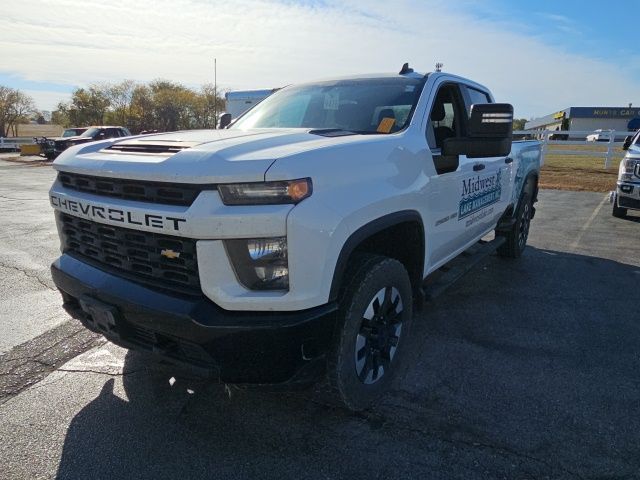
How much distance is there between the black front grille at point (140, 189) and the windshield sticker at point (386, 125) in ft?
4.64

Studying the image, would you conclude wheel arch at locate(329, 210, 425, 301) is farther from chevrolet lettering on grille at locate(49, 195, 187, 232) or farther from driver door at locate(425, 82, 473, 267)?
chevrolet lettering on grille at locate(49, 195, 187, 232)

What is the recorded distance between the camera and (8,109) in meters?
49.1

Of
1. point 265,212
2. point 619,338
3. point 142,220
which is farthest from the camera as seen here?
point 619,338

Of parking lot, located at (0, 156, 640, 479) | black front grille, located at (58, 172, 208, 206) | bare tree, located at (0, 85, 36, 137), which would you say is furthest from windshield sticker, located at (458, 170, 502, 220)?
bare tree, located at (0, 85, 36, 137)

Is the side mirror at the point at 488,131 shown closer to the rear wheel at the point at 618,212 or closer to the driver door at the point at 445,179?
the driver door at the point at 445,179

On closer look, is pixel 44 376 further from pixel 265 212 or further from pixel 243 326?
pixel 265 212

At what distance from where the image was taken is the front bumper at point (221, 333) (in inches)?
79.7

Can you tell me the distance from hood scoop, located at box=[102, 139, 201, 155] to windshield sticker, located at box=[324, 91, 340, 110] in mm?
1368

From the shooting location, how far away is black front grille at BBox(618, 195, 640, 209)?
7835 millimetres

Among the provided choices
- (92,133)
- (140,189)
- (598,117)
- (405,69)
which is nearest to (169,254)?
(140,189)

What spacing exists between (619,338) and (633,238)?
4411 mm

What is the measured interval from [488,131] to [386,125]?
2.07ft

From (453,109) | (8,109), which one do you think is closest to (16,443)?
(453,109)

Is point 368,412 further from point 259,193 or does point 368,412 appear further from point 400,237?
point 259,193
